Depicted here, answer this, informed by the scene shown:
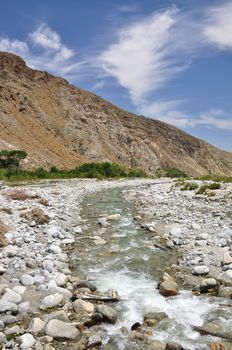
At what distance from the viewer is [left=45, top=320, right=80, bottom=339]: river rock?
849 centimetres

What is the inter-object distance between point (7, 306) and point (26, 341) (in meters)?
1.60

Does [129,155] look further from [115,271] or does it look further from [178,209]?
[115,271]

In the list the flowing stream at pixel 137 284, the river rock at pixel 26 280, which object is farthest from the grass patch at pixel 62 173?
the river rock at pixel 26 280

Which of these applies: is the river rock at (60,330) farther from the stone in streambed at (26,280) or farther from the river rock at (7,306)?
the stone in streambed at (26,280)

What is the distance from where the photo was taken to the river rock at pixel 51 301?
10.0m

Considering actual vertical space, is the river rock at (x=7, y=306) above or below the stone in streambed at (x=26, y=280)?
below

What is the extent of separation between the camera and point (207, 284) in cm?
1138

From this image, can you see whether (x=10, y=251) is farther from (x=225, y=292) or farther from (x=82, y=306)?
(x=225, y=292)

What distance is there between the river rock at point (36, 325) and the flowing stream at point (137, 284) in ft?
4.82

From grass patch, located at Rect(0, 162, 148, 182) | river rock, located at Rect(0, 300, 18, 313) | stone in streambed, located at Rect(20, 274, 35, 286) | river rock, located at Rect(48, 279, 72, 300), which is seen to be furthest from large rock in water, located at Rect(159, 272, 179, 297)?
grass patch, located at Rect(0, 162, 148, 182)

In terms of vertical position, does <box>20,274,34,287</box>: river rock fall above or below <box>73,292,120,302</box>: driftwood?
above

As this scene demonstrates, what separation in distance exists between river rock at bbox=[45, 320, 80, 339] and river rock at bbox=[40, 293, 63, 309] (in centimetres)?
117

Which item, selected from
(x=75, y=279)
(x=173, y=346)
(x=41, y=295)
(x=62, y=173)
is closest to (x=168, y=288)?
(x=75, y=279)

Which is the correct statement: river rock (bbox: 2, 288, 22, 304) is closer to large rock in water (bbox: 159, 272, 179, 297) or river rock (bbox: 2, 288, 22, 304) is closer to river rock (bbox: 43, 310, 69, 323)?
river rock (bbox: 43, 310, 69, 323)
